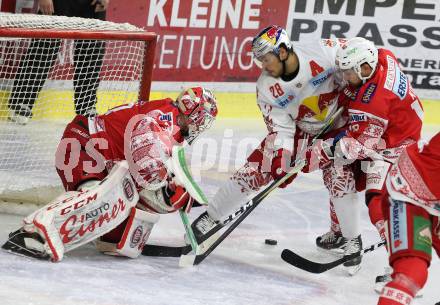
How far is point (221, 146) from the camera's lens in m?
6.45

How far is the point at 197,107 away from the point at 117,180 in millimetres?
428

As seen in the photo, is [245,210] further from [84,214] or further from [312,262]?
[84,214]

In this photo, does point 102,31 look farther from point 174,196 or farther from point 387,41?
point 387,41

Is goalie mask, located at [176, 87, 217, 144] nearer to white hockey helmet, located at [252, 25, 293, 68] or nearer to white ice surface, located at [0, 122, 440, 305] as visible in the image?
white hockey helmet, located at [252, 25, 293, 68]

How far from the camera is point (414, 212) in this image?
3.56m

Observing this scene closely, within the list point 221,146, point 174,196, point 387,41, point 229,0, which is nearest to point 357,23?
point 387,41

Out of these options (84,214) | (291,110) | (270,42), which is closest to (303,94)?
(291,110)

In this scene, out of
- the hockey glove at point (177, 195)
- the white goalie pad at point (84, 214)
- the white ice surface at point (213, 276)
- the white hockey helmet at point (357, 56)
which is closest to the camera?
the white ice surface at point (213, 276)

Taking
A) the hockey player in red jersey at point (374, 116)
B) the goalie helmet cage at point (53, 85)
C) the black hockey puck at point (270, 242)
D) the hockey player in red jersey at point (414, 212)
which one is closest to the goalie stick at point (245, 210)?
the hockey player in red jersey at point (374, 116)

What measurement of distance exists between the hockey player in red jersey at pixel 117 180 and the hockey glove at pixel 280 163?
0.33m

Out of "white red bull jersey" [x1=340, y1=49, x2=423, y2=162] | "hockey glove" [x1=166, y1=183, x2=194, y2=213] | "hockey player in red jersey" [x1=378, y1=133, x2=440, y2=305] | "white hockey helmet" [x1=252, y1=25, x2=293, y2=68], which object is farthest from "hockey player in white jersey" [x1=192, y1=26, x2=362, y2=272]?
"hockey player in red jersey" [x1=378, y1=133, x2=440, y2=305]

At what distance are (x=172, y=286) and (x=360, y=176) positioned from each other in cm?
100

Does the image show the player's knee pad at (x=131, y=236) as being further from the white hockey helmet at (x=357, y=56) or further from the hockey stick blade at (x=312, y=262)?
the white hockey helmet at (x=357, y=56)

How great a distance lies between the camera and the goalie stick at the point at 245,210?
179 inches
